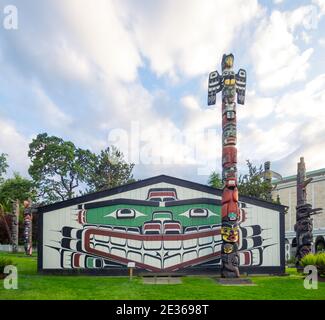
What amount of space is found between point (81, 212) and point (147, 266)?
4.74 m

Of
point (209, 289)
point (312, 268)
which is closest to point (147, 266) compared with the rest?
point (209, 289)

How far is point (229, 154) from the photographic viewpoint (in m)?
19.1

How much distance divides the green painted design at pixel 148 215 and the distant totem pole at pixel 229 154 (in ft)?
9.35

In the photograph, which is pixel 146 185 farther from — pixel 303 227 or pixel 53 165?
pixel 53 165

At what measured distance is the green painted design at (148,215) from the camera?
851 inches

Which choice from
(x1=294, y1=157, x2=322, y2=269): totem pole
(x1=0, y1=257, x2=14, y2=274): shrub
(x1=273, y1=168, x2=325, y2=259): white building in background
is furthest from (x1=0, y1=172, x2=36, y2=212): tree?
(x1=294, y1=157, x2=322, y2=269): totem pole

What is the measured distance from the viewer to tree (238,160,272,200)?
39572mm

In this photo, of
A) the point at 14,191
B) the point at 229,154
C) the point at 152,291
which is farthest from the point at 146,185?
the point at 14,191

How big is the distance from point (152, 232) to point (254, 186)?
69.3 feet

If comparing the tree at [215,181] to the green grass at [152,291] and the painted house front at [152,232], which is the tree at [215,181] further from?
the green grass at [152,291]

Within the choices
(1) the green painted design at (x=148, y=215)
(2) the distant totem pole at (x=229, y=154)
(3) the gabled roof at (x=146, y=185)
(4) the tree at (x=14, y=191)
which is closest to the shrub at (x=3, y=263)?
(3) the gabled roof at (x=146, y=185)

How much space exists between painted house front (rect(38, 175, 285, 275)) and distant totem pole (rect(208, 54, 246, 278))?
2974 millimetres
